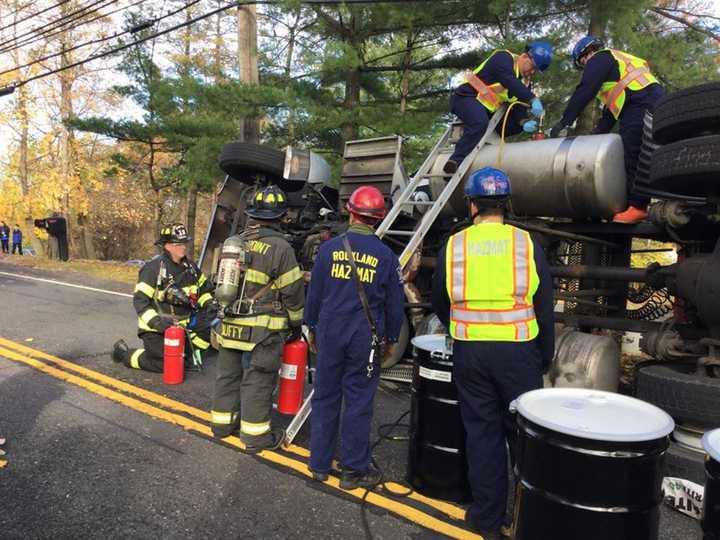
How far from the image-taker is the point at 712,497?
1858mm

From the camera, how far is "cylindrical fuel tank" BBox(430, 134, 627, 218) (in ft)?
16.0

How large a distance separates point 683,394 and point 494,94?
342cm

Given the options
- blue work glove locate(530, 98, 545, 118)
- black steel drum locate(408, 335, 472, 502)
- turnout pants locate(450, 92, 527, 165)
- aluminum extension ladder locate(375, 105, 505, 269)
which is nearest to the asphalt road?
black steel drum locate(408, 335, 472, 502)

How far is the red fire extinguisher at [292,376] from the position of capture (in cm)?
453

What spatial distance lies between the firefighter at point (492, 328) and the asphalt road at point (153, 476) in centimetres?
40

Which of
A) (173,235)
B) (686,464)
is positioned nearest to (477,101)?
(173,235)

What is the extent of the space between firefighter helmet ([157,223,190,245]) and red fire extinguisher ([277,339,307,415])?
2159 millimetres

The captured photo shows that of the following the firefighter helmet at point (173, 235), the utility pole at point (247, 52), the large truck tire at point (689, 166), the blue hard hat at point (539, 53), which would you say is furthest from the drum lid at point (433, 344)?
the utility pole at point (247, 52)

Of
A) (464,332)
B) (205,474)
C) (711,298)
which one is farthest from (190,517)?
(711,298)

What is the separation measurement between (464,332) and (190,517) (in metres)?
1.82

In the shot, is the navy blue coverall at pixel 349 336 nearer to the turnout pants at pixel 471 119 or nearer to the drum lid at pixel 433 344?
the drum lid at pixel 433 344

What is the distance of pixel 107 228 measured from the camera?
3000cm

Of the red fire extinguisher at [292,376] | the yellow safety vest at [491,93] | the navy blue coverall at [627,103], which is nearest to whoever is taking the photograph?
the red fire extinguisher at [292,376]

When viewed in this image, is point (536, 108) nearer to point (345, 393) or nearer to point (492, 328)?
point (492, 328)
